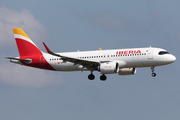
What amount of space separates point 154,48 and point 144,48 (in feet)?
5.23

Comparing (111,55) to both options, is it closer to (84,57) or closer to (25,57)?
(84,57)

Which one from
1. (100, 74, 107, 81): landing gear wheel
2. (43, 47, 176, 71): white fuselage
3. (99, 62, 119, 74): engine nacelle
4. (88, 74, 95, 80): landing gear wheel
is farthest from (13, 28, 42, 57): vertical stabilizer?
(99, 62, 119, 74): engine nacelle

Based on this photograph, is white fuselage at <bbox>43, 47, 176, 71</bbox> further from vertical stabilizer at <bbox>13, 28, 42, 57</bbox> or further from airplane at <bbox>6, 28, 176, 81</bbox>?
vertical stabilizer at <bbox>13, 28, 42, 57</bbox>

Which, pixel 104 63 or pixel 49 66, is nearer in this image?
pixel 104 63

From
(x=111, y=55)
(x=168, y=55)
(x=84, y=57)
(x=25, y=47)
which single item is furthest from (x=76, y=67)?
(x=168, y=55)

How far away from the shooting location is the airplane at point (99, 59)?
177 feet

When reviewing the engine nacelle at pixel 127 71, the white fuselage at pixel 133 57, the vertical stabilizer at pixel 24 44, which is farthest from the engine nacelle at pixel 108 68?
the vertical stabilizer at pixel 24 44

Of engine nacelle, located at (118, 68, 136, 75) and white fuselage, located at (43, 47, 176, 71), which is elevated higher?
white fuselage, located at (43, 47, 176, 71)

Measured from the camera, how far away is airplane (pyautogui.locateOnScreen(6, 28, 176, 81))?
2121 inches

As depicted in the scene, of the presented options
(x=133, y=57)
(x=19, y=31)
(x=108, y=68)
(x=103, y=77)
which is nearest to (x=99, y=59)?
(x=108, y=68)

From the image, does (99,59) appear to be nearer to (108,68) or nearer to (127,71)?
(108,68)

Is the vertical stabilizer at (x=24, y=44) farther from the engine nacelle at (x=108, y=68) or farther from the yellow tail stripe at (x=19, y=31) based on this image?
the engine nacelle at (x=108, y=68)

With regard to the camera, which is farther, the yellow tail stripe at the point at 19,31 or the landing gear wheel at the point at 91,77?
the yellow tail stripe at the point at 19,31

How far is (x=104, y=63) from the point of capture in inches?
2141
